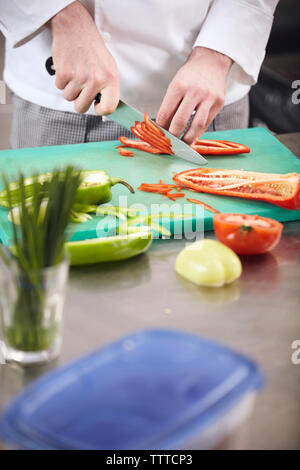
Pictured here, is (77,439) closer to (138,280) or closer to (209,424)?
(209,424)

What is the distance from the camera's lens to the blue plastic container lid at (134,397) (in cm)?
65

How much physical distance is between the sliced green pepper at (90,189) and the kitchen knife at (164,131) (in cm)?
25

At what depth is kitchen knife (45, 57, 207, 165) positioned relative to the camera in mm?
1533

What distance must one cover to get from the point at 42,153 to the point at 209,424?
1068 millimetres

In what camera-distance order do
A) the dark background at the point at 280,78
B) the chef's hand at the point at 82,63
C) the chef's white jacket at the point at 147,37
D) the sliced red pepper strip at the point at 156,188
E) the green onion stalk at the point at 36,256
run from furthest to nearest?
the dark background at the point at 280,78 → the chef's white jacket at the point at 147,37 → the chef's hand at the point at 82,63 → the sliced red pepper strip at the point at 156,188 → the green onion stalk at the point at 36,256

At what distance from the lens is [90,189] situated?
50.4 inches

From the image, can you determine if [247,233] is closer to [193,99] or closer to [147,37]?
[193,99]

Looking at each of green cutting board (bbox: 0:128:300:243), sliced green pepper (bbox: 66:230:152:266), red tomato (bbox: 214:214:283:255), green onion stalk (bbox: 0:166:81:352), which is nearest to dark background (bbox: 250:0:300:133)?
green cutting board (bbox: 0:128:300:243)

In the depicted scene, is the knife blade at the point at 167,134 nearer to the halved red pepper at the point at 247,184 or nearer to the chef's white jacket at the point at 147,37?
the halved red pepper at the point at 247,184

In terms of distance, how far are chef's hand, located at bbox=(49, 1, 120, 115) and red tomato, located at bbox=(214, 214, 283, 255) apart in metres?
0.50

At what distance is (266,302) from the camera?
1.04 meters

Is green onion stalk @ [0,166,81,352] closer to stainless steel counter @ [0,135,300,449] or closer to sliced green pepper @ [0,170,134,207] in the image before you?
stainless steel counter @ [0,135,300,449]

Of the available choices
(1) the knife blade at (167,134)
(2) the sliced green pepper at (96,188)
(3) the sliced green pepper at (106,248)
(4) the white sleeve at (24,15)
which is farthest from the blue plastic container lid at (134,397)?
(4) the white sleeve at (24,15)
